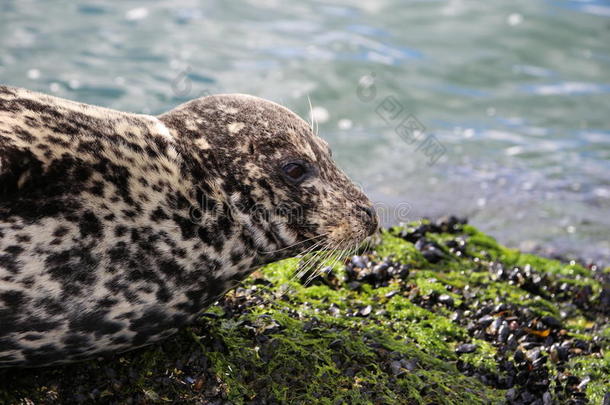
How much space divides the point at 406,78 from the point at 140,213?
13893 mm

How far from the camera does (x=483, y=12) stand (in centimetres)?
2077

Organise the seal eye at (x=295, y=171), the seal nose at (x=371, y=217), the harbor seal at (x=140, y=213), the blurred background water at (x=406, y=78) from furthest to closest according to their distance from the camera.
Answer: the blurred background water at (x=406, y=78) → the seal nose at (x=371, y=217) → the seal eye at (x=295, y=171) → the harbor seal at (x=140, y=213)

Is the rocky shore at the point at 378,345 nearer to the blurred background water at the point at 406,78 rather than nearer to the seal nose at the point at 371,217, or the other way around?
the seal nose at the point at 371,217

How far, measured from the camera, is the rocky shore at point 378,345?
13.7 feet

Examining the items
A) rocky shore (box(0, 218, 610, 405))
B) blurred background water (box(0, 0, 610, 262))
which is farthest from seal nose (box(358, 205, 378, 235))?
blurred background water (box(0, 0, 610, 262))

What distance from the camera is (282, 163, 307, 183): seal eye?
445 cm

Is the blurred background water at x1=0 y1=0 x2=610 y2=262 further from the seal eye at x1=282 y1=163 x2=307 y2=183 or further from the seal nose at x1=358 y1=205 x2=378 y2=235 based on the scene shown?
the seal eye at x1=282 y1=163 x2=307 y2=183

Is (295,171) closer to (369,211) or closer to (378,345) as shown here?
(369,211)

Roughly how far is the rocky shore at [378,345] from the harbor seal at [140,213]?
0.87 ft

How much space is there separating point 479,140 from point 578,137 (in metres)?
2.21

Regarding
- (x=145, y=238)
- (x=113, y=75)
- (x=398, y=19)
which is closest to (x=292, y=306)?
(x=145, y=238)

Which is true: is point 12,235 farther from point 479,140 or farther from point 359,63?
point 359,63

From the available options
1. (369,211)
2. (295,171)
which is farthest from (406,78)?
(295,171)

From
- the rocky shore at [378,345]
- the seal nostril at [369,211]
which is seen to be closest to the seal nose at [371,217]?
the seal nostril at [369,211]
